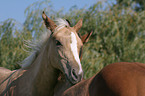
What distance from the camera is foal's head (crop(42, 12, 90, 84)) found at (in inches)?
110

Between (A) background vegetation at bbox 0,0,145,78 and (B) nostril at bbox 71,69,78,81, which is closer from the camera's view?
(B) nostril at bbox 71,69,78,81

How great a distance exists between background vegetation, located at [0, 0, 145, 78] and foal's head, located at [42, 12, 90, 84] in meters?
5.29

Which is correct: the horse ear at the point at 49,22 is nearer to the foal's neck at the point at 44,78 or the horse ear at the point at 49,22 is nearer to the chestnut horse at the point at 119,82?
the foal's neck at the point at 44,78

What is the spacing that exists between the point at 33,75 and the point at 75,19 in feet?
23.3

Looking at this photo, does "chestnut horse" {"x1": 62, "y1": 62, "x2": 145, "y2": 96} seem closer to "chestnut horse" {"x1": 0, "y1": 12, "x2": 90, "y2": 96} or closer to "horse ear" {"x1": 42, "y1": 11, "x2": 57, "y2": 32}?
"chestnut horse" {"x1": 0, "y1": 12, "x2": 90, "y2": 96}

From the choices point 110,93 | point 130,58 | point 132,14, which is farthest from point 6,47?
point 110,93

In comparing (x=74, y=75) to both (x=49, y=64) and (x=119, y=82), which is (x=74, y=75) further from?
(x=119, y=82)

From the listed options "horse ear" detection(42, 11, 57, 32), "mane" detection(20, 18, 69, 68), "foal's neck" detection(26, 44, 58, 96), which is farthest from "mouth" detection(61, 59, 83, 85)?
"mane" detection(20, 18, 69, 68)

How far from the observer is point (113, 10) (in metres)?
11.2

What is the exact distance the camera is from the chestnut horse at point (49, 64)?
9.55 feet

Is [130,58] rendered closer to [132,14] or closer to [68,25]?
[132,14]

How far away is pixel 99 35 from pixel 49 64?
293 inches

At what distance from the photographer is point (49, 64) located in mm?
3230

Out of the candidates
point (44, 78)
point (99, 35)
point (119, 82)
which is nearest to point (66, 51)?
point (44, 78)
